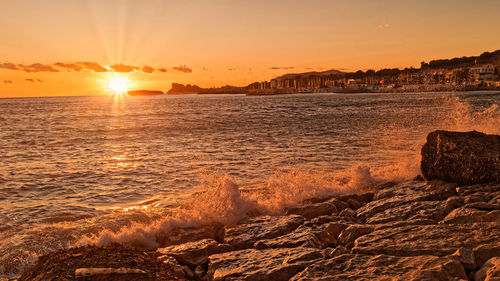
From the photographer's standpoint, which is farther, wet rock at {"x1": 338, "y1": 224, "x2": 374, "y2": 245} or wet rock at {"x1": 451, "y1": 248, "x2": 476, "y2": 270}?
wet rock at {"x1": 338, "y1": 224, "x2": 374, "y2": 245}

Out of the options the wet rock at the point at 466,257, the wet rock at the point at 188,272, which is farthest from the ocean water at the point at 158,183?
the wet rock at the point at 466,257

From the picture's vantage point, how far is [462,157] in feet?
30.7

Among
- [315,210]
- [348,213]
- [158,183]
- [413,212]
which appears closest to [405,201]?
[413,212]

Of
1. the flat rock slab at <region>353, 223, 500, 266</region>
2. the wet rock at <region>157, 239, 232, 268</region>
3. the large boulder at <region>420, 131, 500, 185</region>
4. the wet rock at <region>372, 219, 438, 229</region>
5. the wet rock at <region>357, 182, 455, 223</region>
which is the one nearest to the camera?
the flat rock slab at <region>353, 223, 500, 266</region>

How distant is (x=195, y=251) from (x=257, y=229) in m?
1.57

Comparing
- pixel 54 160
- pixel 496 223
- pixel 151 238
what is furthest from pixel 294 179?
pixel 54 160

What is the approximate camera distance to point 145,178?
1409 cm

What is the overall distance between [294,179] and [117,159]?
35.9 ft

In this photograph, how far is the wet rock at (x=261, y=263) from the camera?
531cm

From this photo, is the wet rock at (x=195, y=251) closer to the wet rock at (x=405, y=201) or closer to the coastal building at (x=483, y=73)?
the wet rock at (x=405, y=201)

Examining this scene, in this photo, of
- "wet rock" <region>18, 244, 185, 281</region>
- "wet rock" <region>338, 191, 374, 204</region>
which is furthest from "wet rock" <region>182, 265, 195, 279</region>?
"wet rock" <region>338, 191, 374, 204</region>

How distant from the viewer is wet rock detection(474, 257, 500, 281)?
13.9ft

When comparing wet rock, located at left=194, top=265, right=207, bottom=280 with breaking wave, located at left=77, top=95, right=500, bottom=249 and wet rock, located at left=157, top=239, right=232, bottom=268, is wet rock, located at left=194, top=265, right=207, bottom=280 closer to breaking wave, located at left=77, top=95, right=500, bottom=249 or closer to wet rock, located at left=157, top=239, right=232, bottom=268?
wet rock, located at left=157, top=239, right=232, bottom=268

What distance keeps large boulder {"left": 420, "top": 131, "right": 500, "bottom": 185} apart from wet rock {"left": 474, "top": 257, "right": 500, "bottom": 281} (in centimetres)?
523
